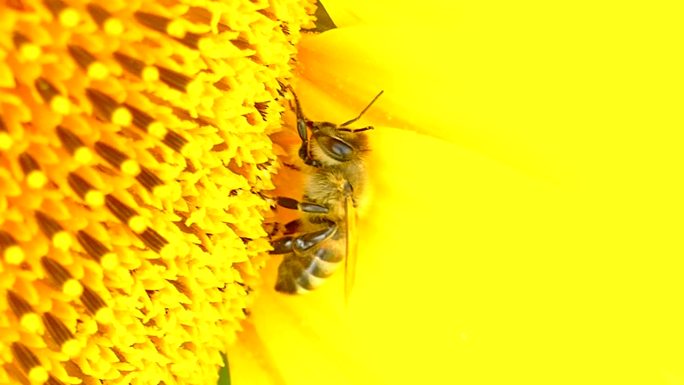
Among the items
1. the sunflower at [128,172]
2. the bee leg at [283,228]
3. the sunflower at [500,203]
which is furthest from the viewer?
the bee leg at [283,228]

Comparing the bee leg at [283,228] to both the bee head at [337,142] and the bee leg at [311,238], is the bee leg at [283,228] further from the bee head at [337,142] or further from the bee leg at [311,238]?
the bee head at [337,142]

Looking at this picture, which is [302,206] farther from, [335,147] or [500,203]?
[500,203]

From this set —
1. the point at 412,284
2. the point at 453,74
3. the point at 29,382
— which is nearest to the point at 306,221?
the point at 412,284

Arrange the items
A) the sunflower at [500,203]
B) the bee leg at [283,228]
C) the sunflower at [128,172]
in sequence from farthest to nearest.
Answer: the bee leg at [283,228] → the sunflower at [500,203] → the sunflower at [128,172]

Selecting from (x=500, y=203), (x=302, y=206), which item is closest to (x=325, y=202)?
(x=302, y=206)

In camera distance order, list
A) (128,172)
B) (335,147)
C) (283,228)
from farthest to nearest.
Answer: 1. (283,228)
2. (335,147)
3. (128,172)

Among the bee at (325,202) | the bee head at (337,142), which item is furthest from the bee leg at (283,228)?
the bee head at (337,142)

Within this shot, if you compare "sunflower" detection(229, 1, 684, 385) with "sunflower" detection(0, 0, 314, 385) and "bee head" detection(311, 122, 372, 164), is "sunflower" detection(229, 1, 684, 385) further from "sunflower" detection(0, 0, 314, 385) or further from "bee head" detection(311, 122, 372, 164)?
"sunflower" detection(0, 0, 314, 385)
